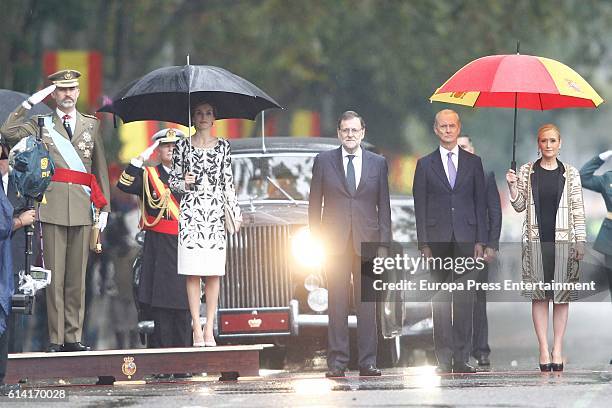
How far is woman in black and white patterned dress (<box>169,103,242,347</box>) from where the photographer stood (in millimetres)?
14898

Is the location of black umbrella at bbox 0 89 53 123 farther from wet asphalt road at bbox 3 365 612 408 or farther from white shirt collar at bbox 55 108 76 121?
wet asphalt road at bbox 3 365 612 408

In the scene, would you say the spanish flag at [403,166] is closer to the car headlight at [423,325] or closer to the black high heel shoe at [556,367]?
the car headlight at [423,325]

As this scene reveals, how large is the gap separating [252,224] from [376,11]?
1835 cm

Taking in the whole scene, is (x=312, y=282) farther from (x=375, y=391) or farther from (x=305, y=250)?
(x=375, y=391)

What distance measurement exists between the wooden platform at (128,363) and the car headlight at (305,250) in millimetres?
2450

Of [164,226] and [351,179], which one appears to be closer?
[351,179]

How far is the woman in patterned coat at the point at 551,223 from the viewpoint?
15.4 metres

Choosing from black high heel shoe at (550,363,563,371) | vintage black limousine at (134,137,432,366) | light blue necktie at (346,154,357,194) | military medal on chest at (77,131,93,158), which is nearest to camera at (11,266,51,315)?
military medal on chest at (77,131,93,158)

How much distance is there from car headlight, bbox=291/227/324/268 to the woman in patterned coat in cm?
231

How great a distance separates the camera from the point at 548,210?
1538 cm

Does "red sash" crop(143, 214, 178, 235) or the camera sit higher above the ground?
"red sash" crop(143, 214, 178, 235)

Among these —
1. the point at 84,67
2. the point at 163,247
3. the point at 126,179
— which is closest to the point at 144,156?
the point at 126,179

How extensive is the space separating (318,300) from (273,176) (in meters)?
1.62
